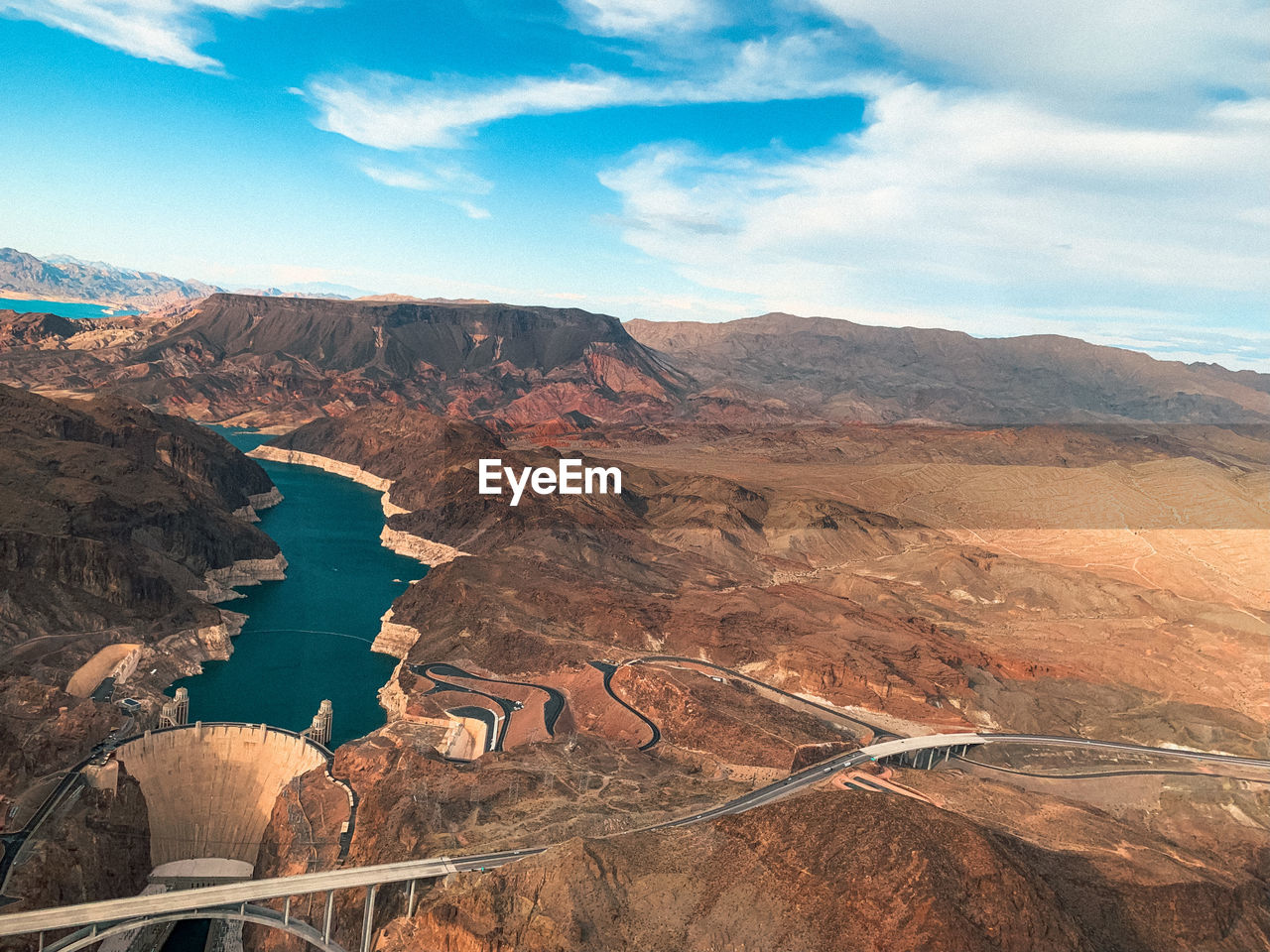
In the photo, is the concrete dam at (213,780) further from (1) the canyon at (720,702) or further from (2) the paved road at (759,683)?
(2) the paved road at (759,683)

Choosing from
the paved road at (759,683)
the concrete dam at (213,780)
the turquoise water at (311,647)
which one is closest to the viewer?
the concrete dam at (213,780)

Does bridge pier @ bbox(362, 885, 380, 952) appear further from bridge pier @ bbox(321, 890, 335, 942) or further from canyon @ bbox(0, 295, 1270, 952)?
bridge pier @ bbox(321, 890, 335, 942)

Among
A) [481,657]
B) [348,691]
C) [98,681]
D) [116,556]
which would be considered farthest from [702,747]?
[116,556]

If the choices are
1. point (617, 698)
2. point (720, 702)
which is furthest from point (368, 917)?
point (720, 702)

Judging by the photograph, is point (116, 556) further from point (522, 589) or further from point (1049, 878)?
point (1049, 878)

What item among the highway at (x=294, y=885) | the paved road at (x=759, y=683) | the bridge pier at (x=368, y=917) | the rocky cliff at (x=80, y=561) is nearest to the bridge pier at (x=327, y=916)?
the highway at (x=294, y=885)

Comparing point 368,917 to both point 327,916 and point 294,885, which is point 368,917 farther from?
point 294,885

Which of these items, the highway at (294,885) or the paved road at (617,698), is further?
the paved road at (617,698)

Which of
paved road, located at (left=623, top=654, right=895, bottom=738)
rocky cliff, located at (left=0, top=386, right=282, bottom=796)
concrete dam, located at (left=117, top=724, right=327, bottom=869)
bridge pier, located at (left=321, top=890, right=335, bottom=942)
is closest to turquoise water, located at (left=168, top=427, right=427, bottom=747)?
rocky cliff, located at (left=0, top=386, right=282, bottom=796)
